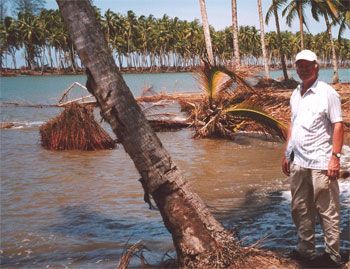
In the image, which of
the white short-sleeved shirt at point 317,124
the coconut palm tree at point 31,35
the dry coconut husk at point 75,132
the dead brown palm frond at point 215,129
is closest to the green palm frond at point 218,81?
the dead brown palm frond at point 215,129

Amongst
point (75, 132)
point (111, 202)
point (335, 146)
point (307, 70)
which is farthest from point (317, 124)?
point (75, 132)

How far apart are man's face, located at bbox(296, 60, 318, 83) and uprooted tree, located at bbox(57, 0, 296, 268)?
155 centimetres

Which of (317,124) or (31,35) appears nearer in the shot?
(317,124)

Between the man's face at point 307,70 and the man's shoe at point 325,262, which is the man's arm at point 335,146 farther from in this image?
the man's shoe at point 325,262

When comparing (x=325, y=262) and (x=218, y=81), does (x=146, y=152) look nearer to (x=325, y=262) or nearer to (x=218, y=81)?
(x=325, y=262)

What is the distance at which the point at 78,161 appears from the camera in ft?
30.8

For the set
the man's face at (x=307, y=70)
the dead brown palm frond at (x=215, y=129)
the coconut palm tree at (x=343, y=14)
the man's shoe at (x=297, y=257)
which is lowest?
the man's shoe at (x=297, y=257)

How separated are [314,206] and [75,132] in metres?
8.15

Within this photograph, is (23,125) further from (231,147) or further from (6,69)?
(6,69)

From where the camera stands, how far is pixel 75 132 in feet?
35.1

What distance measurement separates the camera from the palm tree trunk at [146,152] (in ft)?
9.87

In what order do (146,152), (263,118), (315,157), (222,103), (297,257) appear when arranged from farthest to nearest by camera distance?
(222,103) → (263,118) → (297,257) → (315,157) → (146,152)

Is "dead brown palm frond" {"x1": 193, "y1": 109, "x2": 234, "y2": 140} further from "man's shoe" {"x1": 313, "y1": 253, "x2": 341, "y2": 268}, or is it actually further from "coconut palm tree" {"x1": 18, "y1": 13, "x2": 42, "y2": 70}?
"coconut palm tree" {"x1": 18, "y1": 13, "x2": 42, "y2": 70}

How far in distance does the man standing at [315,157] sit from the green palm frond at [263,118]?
554cm
